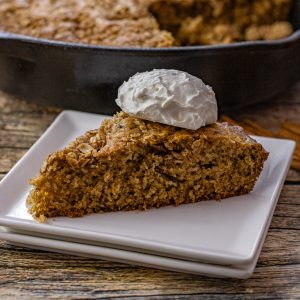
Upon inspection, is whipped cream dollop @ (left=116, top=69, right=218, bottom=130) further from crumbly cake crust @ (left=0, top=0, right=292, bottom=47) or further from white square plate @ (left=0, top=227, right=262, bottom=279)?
crumbly cake crust @ (left=0, top=0, right=292, bottom=47)

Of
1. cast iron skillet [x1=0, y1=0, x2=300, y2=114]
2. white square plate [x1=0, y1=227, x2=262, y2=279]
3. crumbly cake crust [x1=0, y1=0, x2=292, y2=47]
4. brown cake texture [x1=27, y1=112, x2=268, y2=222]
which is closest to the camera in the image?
white square plate [x1=0, y1=227, x2=262, y2=279]

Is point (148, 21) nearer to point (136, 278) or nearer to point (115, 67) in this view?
point (115, 67)

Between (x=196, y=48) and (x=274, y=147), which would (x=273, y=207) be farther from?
(x=196, y=48)

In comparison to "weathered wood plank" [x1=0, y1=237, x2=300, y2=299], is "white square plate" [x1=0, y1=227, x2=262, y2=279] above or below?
above

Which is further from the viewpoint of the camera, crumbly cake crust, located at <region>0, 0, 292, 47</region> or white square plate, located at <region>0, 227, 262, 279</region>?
crumbly cake crust, located at <region>0, 0, 292, 47</region>

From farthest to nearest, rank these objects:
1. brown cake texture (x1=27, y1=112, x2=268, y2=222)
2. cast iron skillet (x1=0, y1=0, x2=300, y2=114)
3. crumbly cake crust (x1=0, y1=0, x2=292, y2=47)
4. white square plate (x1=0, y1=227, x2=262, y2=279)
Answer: crumbly cake crust (x1=0, y1=0, x2=292, y2=47) < cast iron skillet (x1=0, y1=0, x2=300, y2=114) < brown cake texture (x1=27, y1=112, x2=268, y2=222) < white square plate (x1=0, y1=227, x2=262, y2=279)

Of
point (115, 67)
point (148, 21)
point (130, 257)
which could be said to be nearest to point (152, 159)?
point (130, 257)

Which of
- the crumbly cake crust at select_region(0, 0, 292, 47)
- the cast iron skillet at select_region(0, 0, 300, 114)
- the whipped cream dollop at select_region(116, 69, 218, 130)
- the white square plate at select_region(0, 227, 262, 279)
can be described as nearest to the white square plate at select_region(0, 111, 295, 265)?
the white square plate at select_region(0, 227, 262, 279)
